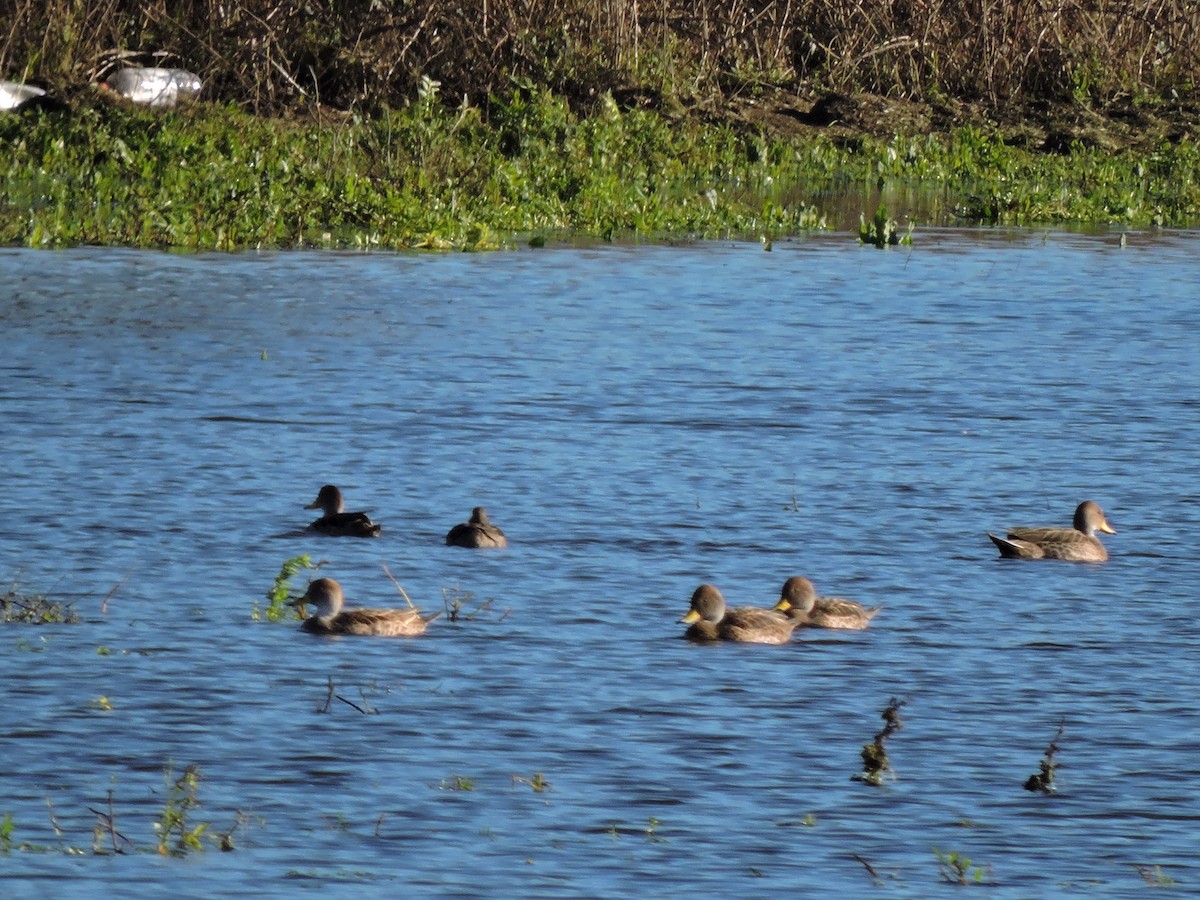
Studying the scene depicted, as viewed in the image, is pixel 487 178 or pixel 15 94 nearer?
pixel 487 178

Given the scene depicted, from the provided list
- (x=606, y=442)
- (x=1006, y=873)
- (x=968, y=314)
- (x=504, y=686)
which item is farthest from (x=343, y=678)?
(x=968, y=314)

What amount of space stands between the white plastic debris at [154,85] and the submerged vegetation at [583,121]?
0.94 feet

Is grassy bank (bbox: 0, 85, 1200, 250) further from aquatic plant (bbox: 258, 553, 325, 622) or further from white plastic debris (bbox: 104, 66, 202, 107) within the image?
aquatic plant (bbox: 258, 553, 325, 622)

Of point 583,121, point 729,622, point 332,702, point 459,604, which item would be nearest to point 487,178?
point 583,121

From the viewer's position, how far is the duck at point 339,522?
10.6 meters

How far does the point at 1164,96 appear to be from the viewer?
32.1 m

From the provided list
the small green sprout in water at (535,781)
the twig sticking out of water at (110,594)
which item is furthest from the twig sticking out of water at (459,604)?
the small green sprout in water at (535,781)

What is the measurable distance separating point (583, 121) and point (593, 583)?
17447 mm

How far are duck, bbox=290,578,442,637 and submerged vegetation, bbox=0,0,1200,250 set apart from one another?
1231 centimetres

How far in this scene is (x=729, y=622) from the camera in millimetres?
9023

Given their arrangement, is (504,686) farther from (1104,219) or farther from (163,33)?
(163,33)

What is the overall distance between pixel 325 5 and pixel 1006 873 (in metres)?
24.0

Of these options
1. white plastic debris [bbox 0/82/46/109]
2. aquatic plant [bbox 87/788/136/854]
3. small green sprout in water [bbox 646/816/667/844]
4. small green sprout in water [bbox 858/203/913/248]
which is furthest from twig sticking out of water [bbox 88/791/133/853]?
white plastic debris [bbox 0/82/46/109]

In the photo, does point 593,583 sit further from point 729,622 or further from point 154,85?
point 154,85
